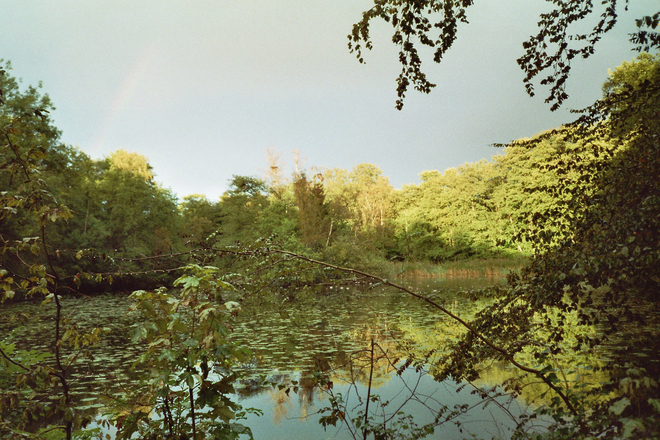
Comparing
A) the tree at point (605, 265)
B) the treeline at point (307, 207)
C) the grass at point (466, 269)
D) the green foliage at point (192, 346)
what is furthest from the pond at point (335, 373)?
the grass at point (466, 269)

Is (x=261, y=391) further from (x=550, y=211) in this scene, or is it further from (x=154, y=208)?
(x=154, y=208)

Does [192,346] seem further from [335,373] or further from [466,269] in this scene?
[466,269]

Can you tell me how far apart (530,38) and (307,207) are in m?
19.2

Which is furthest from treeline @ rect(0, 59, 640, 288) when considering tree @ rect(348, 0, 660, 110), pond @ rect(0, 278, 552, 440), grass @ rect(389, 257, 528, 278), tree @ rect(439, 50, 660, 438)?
grass @ rect(389, 257, 528, 278)

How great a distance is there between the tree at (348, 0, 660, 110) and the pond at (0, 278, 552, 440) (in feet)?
6.28

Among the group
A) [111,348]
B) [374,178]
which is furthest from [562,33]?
[374,178]

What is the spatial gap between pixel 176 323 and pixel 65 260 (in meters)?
26.7

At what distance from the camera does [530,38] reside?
370cm

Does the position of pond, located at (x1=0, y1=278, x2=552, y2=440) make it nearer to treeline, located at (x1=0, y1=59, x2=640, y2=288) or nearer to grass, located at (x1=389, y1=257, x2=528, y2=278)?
treeline, located at (x1=0, y1=59, x2=640, y2=288)

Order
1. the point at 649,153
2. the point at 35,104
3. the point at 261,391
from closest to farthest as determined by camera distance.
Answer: the point at 649,153 < the point at 261,391 < the point at 35,104

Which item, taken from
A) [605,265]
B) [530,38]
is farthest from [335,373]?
[530,38]

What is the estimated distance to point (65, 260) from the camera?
24.5 metres

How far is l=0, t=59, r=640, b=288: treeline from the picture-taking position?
1712cm

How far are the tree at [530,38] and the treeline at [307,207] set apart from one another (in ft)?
2.94
